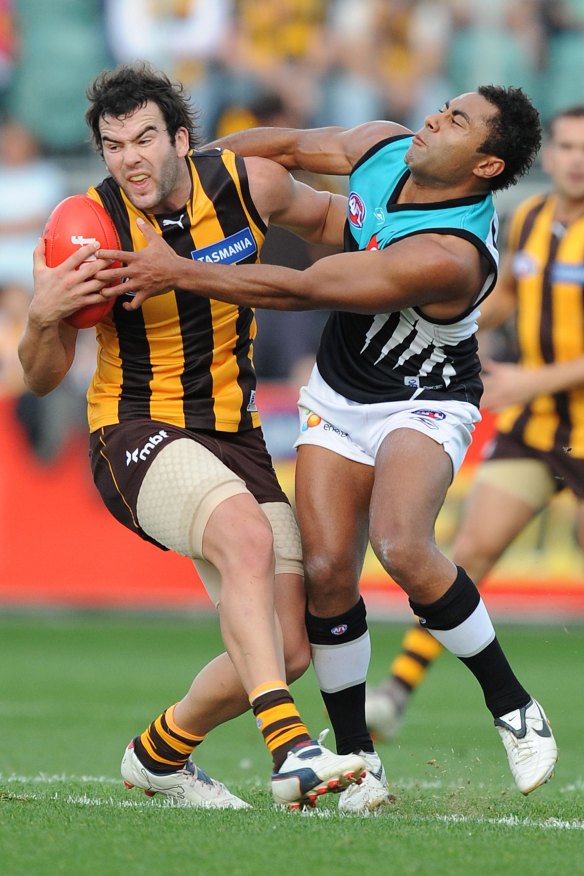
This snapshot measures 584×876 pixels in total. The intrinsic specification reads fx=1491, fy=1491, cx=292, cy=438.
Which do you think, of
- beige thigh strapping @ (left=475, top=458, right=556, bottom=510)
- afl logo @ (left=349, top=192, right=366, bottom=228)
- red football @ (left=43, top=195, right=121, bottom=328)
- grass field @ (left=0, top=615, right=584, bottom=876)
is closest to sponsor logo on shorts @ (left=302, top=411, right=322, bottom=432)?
afl logo @ (left=349, top=192, right=366, bottom=228)

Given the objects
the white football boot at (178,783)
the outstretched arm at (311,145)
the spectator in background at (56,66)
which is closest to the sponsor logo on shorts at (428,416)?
the outstretched arm at (311,145)

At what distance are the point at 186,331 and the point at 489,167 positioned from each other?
45.5 inches

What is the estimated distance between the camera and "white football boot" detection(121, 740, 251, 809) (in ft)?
16.8

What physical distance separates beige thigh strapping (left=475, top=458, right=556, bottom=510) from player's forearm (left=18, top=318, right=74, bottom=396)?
2839mm

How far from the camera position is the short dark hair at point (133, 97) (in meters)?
4.82

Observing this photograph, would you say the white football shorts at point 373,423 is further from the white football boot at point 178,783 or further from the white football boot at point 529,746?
the white football boot at point 178,783

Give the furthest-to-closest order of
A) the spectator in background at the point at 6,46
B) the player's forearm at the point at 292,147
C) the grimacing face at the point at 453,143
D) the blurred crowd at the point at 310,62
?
the spectator in background at the point at 6,46 < the blurred crowd at the point at 310,62 < the player's forearm at the point at 292,147 < the grimacing face at the point at 453,143

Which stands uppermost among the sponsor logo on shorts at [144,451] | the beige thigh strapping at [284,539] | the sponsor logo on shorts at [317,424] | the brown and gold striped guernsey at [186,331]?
the brown and gold striped guernsey at [186,331]

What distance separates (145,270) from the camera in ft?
15.0

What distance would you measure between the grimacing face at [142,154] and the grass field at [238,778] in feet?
6.48

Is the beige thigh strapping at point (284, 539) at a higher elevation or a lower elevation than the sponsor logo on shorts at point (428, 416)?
lower

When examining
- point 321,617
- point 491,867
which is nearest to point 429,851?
point 491,867

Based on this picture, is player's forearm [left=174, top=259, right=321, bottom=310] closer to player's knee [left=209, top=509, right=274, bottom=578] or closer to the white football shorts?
the white football shorts

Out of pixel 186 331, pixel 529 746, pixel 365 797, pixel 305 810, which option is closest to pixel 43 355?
pixel 186 331
